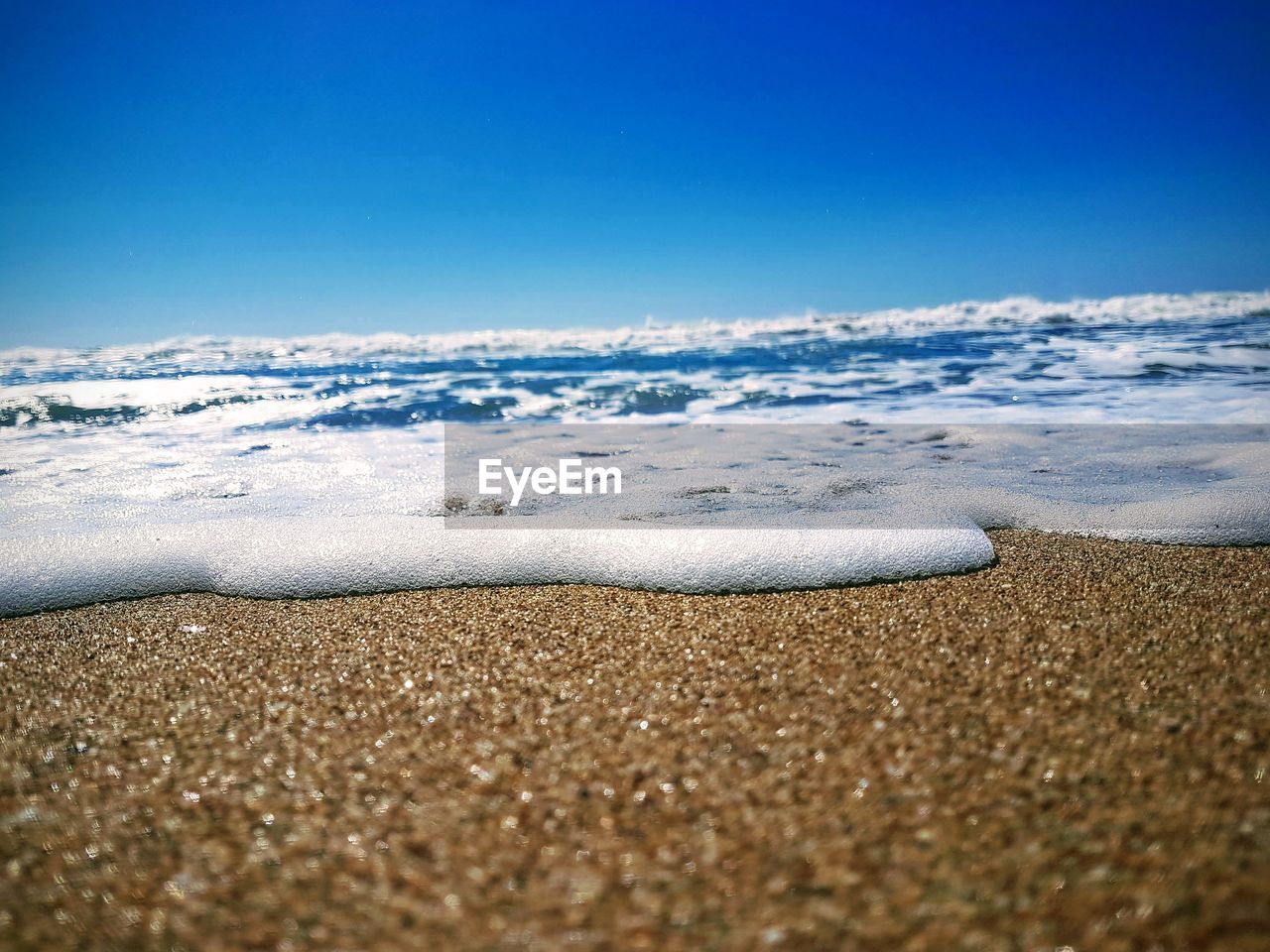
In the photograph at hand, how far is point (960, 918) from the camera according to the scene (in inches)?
38.4

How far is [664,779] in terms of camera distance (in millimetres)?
1361

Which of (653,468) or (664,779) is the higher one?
(653,468)

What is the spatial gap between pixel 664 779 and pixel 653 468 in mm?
3908

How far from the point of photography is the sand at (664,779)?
1.02 metres

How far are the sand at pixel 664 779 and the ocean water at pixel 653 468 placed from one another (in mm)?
504

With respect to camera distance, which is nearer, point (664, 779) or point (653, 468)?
point (664, 779)

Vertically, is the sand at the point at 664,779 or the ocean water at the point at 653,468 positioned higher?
the ocean water at the point at 653,468

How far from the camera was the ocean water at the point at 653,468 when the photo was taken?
2.75 metres

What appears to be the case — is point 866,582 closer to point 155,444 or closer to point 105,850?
point 105,850

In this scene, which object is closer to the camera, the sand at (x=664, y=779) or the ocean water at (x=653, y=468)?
the sand at (x=664, y=779)

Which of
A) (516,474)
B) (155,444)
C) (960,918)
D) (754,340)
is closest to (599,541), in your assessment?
(960,918)

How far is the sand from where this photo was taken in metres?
1.02

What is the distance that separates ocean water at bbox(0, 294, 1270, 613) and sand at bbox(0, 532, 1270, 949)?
50 centimetres

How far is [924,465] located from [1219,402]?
185 inches
